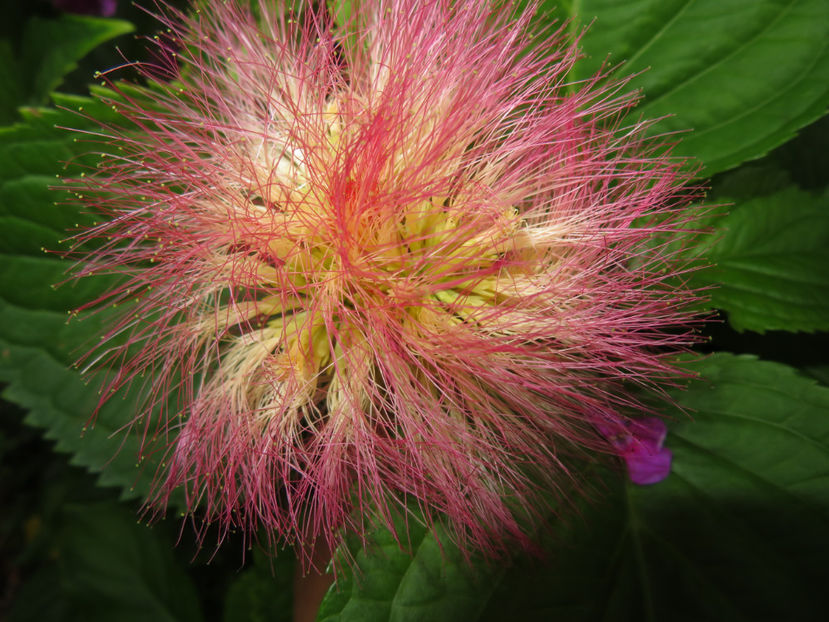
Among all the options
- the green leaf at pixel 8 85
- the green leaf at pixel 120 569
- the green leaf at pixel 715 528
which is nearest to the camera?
the green leaf at pixel 715 528

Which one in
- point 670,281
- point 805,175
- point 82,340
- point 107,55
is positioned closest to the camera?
point 670,281

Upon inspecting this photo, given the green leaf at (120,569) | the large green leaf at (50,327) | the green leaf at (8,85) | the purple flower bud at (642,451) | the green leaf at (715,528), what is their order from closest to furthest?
the green leaf at (715,528) → the purple flower bud at (642,451) → the large green leaf at (50,327) → the green leaf at (8,85) → the green leaf at (120,569)

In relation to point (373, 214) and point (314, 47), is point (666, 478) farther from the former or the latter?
point (314, 47)

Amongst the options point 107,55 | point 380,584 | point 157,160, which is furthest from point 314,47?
point 107,55

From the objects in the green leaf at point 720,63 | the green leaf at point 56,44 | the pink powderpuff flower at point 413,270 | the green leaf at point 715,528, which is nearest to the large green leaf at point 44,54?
the green leaf at point 56,44

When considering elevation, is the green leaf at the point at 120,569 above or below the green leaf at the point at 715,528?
below

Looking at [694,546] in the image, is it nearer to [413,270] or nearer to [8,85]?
[413,270]

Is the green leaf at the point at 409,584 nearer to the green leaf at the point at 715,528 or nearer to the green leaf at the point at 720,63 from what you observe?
the green leaf at the point at 715,528
